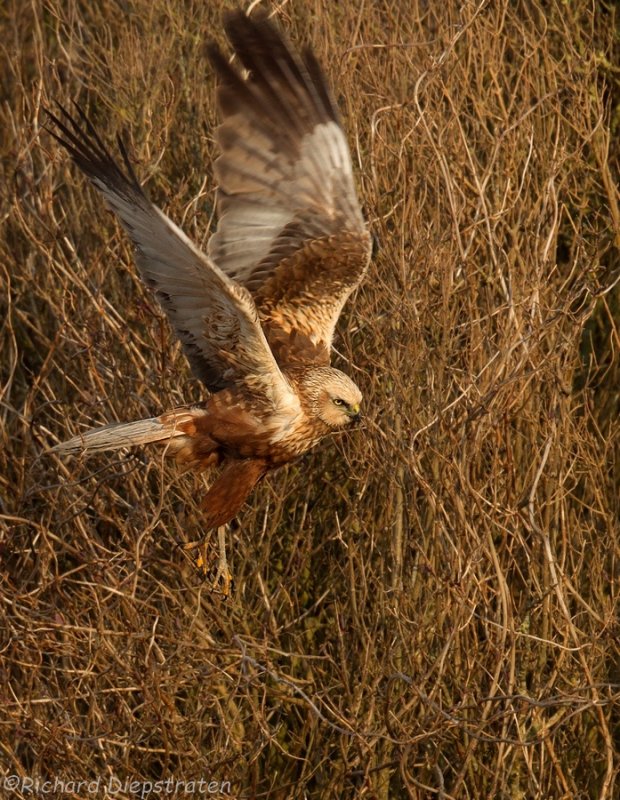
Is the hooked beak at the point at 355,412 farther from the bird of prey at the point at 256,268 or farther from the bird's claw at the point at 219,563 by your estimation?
the bird's claw at the point at 219,563

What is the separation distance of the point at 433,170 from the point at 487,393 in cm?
110

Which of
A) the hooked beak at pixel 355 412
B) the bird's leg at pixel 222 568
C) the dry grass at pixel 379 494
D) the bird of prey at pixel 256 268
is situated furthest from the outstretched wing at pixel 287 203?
the bird's leg at pixel 222 568

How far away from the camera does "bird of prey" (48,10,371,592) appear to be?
4559mm

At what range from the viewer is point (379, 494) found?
5.11 meters

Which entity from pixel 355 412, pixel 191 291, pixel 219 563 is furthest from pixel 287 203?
pixel 219 563

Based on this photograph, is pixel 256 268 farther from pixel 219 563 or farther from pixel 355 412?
pixel 219 563

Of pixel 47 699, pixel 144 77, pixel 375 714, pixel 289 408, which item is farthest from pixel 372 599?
pixel 144 77

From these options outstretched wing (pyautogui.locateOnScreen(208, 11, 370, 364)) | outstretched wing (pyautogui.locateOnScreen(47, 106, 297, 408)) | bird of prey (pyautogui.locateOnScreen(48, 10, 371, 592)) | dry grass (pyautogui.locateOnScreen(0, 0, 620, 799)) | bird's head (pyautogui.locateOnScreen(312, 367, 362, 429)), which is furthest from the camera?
outstretched wing (pyautogui.locateOnScreen(208, 11, 370, 364))

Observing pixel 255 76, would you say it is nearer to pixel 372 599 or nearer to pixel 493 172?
pixel 493 172

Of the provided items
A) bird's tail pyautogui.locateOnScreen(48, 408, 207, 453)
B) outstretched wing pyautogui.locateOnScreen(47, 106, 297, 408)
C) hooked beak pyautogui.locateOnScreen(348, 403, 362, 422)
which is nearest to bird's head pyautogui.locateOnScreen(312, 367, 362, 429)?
hooked beak pyautogui.locateOnScreen(348, 403, 362, 422)

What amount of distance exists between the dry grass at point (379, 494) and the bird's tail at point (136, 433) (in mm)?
104

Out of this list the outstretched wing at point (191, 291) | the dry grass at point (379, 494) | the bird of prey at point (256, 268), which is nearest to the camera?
the outstretched wing at point (191, 291)

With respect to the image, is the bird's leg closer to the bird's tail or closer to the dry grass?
the dry grass

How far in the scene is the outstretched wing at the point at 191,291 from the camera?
14.0ft
